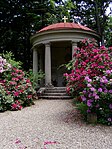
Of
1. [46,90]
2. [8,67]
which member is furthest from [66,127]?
[46,90]

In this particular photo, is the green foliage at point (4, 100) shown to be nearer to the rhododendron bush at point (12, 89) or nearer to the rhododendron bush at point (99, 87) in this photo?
the rhododendron bush at point (12, 89)

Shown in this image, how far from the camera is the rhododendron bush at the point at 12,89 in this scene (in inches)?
286

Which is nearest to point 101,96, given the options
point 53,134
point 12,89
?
point 53,134

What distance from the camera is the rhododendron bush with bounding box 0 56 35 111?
23.8 feet

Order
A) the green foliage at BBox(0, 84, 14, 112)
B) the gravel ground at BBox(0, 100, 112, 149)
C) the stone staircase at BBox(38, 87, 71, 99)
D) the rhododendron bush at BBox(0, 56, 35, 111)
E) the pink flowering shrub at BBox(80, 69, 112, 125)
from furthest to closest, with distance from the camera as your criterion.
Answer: the stone staircase at BBox(38, 87, 71, 99) → the rhododendron bush at BBox(0, 56, 35, 111) → the green foliage at BBox(0, 84, 14, 112) → the pink flowering shrub at BBox(80, 69, 112, 125) → the gravel ground at BBox(0, 100, 112, 149)

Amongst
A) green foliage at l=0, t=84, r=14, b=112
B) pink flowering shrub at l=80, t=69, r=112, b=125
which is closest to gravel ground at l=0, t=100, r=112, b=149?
pink flowering shrub at l=80, t=69, r=112, b=125

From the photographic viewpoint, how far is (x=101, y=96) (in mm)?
4723

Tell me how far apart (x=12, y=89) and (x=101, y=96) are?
4.22 m

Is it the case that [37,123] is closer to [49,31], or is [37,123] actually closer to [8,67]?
[8,67]

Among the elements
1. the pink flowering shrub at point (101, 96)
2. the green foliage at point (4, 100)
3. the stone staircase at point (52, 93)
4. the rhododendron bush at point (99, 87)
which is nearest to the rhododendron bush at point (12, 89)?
the green foliage at point (4, 100)

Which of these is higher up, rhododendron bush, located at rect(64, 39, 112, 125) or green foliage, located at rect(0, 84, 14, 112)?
rhododendron bush, located at rect(64, 39, 112, 125)

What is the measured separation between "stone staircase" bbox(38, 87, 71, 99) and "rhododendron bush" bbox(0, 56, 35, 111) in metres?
1.79

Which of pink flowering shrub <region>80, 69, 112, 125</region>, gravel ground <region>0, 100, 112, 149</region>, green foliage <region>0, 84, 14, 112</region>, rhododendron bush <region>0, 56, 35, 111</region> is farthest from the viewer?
rhododendron bush <region>0, 56, 35, 111</region>

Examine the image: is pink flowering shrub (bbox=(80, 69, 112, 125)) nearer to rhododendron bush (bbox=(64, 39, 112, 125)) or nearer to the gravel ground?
rhododendron bush (bbox=(64, 39, 112, 125))
